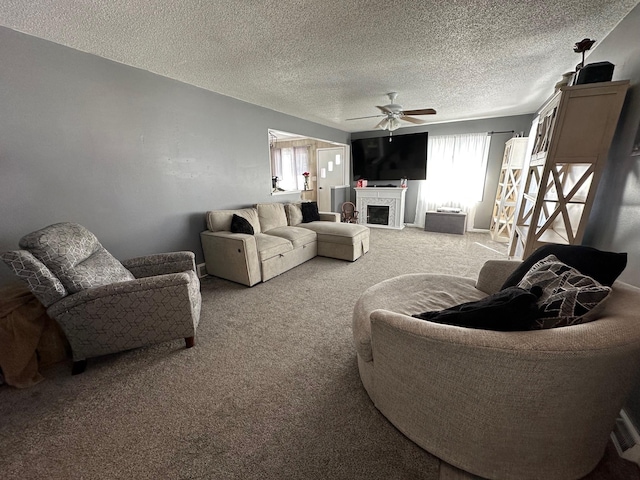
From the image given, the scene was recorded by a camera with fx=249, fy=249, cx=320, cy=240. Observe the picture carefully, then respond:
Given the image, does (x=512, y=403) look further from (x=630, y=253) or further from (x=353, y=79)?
(x=353, y=79)

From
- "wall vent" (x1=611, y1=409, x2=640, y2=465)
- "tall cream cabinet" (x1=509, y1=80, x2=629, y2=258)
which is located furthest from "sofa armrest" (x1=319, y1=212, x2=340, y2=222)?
"wall vent" (x1=611, y1=409, x2=640, y2=465)

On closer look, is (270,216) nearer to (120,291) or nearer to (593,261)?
(120,291)

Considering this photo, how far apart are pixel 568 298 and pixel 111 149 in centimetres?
347

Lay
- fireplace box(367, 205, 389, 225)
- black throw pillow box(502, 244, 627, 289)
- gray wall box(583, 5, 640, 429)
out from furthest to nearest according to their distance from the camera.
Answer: fireplace box(367, 205, 389, 225), gray wall box(583, 5, 640, 429), black throw pillow box(502, 244, 627, 289)

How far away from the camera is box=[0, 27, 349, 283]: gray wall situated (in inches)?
74.4

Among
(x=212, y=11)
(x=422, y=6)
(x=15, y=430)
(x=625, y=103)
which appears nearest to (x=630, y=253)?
(x=625, y=103)

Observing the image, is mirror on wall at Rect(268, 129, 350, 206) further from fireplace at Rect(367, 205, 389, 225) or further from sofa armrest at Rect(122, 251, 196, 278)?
sofa armrest at Rect(122, 251, 196, 278)

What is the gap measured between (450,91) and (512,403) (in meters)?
3.69

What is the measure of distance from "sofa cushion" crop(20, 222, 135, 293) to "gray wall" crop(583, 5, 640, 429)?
3.19 metres

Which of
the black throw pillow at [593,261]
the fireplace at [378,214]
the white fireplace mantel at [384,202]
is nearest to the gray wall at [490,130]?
the white fireplace mantel at [384,202]

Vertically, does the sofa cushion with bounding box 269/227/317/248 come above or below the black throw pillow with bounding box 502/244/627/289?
below

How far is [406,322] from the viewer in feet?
3.52

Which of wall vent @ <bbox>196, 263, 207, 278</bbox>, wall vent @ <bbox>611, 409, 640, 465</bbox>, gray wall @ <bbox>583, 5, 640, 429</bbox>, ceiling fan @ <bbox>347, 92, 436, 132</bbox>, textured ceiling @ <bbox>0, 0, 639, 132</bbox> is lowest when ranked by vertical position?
wall vent @ <bbox>611, 409, 640, 465</bbox>

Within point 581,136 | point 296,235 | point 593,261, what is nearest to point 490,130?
point 581,136
